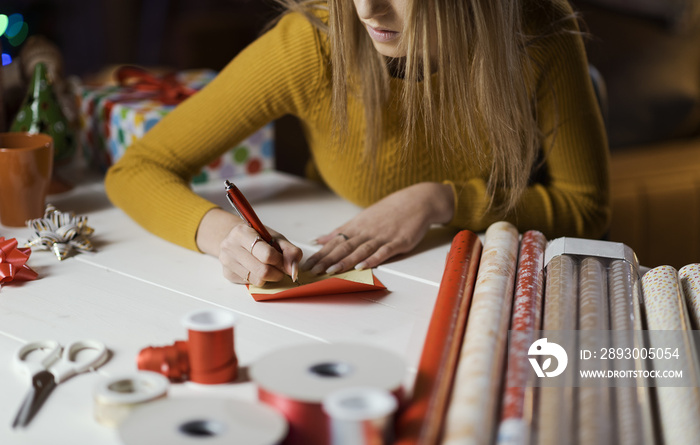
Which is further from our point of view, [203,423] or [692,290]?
[692,290]

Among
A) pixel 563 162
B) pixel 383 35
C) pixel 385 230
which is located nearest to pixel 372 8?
pixel 383 35

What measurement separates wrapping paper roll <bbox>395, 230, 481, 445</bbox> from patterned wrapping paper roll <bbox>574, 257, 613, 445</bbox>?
0.33 feet

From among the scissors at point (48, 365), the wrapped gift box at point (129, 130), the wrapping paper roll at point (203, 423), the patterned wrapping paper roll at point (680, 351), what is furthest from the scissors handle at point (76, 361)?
the wrapped gift box at point (129, 130)

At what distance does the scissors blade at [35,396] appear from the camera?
57 centimetres

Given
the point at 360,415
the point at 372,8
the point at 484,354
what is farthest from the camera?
the point at 372,8

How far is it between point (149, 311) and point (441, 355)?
1.10ft

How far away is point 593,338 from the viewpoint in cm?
62

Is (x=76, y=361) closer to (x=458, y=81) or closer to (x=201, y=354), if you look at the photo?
(x=201, y=354)

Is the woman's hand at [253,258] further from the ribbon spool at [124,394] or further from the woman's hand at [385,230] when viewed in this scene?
the ribbon spool at [124,394]

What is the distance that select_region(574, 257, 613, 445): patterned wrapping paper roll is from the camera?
19.7 inches

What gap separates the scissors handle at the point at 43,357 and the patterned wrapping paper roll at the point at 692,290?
1.97 ft

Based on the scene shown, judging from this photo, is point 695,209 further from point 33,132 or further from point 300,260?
point 33,132

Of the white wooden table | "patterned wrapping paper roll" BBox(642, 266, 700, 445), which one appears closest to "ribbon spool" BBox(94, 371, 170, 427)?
the white wooden table

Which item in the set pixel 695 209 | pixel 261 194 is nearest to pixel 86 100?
pixel 261 194
